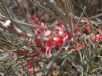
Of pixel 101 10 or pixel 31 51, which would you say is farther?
pixel 101 10

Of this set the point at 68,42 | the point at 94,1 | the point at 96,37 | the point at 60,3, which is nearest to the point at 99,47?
the point at 96,37

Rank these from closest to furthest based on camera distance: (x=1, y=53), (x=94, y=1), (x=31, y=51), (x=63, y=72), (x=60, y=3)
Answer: (x=60, y=3) → (x=31, y=51) → (x=1, y=53) → (x=63, y=72) → (x=94, y=1)

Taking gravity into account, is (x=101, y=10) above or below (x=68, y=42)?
above

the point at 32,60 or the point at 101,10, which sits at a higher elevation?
the point at 101,10

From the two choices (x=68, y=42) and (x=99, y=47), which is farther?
(x=99, y=47)

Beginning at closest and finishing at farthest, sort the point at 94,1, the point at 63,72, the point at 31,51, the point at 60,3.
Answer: the point at 60,3, the point at 31,51, the point at 63,72, the point at 94,1

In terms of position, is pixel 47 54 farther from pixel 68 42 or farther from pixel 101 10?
pixel 101 10

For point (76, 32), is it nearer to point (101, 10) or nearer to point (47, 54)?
point (47, 54)

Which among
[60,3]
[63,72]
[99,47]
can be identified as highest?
[60,3]

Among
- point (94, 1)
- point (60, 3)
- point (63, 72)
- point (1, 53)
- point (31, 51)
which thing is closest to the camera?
point (60, 3)
